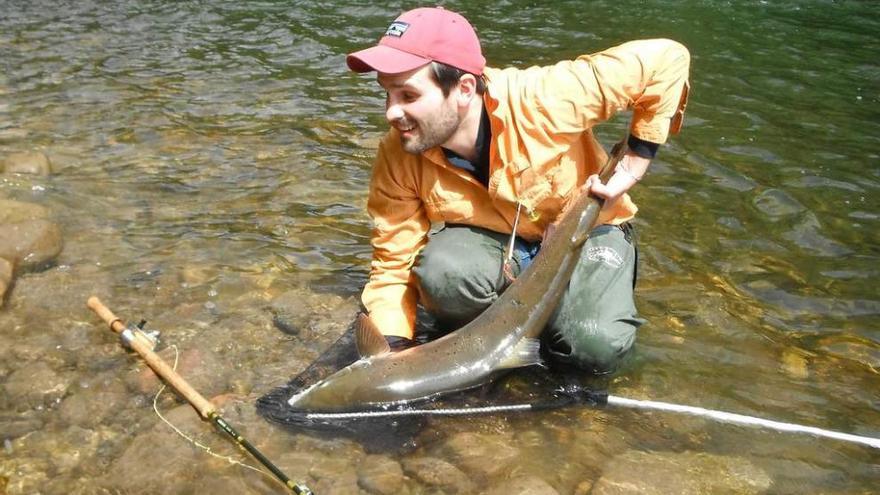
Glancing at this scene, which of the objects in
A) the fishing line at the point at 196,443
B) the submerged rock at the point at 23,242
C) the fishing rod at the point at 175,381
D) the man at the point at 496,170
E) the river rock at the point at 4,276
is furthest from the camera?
the submerged rock at the point at 23,242

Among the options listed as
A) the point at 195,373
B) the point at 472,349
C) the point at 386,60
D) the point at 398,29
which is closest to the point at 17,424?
the point at 195,373

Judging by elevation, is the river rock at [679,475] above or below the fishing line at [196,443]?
above

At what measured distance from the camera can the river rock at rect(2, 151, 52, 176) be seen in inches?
247

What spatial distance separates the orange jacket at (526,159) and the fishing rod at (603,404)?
20.1 inches

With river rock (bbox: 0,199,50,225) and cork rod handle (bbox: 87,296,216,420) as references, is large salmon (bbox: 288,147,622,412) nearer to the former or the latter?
cork rod handle (bbox: 87,296,216,420)

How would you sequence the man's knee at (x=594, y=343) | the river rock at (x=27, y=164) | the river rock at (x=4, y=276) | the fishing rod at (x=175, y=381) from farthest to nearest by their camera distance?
the river rock at (x=27, y=164)
the river rock at (x=4, y=276)
the man's knee at (x=594, y=343)
the fishing rod at (x=175, y=381)

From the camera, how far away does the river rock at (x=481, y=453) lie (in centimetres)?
345

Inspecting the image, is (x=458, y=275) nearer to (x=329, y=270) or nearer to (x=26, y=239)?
(x=329, y=270)

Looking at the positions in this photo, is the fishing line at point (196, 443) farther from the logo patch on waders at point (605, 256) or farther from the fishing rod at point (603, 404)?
the logo patch on waders at point (605, 256)

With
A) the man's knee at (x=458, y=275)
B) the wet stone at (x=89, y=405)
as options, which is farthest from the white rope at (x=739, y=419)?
the wet stone at (x=89, y=405)

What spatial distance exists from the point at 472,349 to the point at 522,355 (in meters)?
0.23

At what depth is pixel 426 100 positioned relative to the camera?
365 centimetres

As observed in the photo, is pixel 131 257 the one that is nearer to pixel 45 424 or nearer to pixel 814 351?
pixel 45 424

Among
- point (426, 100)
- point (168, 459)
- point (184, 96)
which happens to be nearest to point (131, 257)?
point (168, 459)
